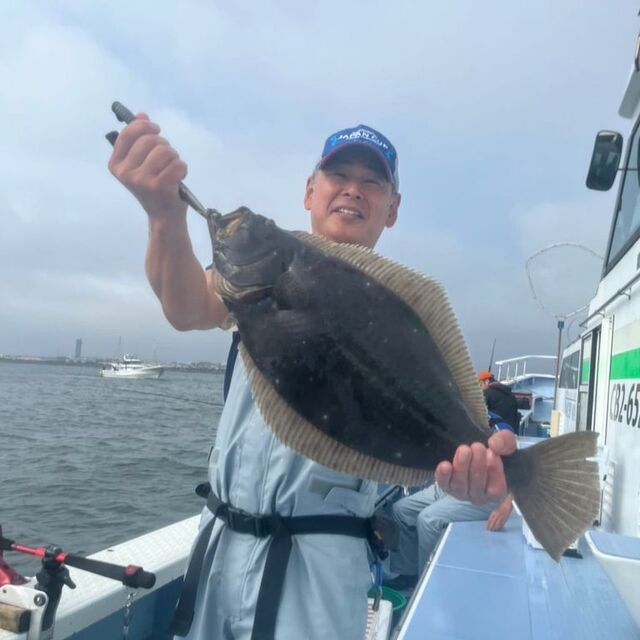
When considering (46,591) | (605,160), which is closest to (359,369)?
(46,591)

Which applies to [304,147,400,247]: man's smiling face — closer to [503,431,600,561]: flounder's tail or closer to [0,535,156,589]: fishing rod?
[503,431,600,561]: flounder's tail

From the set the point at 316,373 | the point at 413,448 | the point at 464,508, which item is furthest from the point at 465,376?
the point at 464,508

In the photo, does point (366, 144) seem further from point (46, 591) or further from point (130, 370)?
point (130, 370)

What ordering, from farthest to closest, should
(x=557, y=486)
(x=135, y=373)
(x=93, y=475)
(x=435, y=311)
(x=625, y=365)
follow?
(x=135, y=373), (x=93, y=475), (x=625, y=365), (x=435, y=311), (x=557, y=486)

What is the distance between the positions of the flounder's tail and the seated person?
284 cm

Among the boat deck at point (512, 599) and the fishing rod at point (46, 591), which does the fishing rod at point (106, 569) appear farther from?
the boat deck at point (512, 599)

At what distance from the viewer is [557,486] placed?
5.71 feet

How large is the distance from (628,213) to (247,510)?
13.2 feet

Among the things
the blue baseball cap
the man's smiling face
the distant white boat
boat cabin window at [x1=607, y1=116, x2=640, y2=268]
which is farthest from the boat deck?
the distant white boat

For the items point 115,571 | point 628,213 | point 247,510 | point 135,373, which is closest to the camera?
point 247,510

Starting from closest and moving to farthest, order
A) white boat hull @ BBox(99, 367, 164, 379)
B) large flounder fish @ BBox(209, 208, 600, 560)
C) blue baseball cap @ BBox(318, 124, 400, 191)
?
large flounder fish @ BBox(209, 208, 600, 560), blue baseball cap @ BBox(318, 124, 400, 191), white boat hull @ BBox(99, 367, 164, 379)

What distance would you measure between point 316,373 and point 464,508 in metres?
3.23

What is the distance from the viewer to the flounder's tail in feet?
5.59

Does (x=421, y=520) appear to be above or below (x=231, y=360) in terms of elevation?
below
